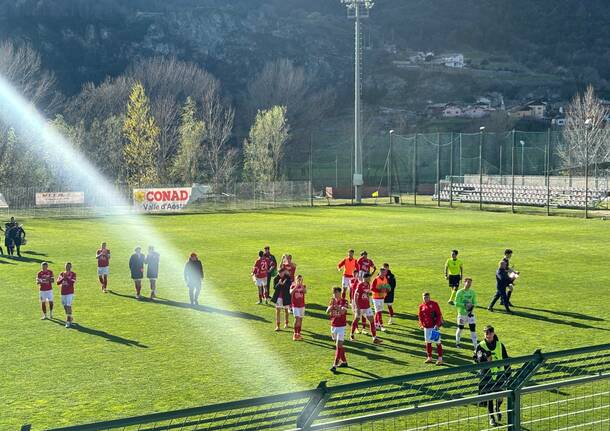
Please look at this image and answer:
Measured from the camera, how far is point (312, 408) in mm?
7285

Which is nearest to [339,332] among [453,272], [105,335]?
[105,335]

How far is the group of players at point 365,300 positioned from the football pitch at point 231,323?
42cm

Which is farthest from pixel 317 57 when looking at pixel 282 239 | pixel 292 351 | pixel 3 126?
pixel 292 351

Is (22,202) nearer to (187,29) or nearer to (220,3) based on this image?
(187,29)

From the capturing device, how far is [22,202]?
64.0m

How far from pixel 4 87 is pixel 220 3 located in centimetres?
11475

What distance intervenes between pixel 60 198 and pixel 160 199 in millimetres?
7979

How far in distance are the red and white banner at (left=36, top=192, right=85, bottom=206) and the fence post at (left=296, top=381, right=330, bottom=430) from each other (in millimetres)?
60037

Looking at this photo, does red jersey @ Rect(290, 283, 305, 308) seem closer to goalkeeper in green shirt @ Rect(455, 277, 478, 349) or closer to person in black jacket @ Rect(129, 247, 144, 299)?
goalkeeper in green shirt @ Rect(455, 277, 478, 349)

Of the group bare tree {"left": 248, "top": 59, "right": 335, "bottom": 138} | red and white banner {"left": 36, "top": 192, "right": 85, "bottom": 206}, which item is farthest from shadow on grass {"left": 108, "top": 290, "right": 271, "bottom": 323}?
bare tree {"left": 248, "top": 59, "right": 335, "bottom": 138}

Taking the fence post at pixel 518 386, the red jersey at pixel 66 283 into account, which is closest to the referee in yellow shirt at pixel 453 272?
the red jersey at pixel 66 283

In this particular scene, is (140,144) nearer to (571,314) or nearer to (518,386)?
(571,314)

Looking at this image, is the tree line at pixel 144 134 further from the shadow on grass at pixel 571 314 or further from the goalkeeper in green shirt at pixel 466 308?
the goalkeeper in green shirt at pixel 466 308

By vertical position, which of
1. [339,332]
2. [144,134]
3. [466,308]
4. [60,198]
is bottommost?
[339,332]
